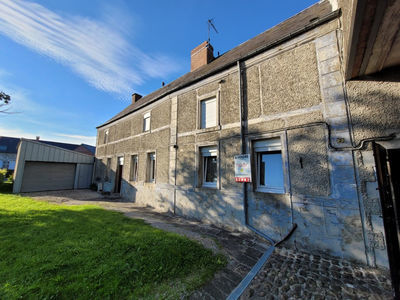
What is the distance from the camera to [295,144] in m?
4.06

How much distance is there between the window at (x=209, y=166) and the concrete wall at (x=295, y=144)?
251mm

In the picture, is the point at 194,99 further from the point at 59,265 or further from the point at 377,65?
the point at 59,265

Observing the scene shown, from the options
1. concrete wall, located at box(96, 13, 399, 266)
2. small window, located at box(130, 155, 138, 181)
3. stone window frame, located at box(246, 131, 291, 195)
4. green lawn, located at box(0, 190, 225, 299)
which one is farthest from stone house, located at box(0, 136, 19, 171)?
stone window frame, located at box(246, 131, 291, 195)

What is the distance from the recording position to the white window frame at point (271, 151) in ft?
13.7

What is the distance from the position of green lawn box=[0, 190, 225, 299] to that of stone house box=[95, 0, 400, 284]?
7.05ft

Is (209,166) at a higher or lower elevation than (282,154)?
lower

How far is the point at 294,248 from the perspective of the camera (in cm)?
376

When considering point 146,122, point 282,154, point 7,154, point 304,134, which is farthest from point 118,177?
point 7,154

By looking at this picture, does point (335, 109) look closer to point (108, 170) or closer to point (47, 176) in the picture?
point (108, 170)

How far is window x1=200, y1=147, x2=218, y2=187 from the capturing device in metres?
5.82

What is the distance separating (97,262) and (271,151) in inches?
184

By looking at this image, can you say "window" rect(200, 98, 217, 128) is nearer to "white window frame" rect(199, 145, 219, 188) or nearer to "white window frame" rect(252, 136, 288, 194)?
"white window frame" rect(199, 145, 219, 188)

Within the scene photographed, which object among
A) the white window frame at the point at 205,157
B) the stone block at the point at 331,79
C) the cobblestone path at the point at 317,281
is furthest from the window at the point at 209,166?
the stone block at the point at 331,79

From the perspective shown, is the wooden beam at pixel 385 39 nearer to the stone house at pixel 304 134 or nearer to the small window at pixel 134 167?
A: the stone house at pixel 304 134
